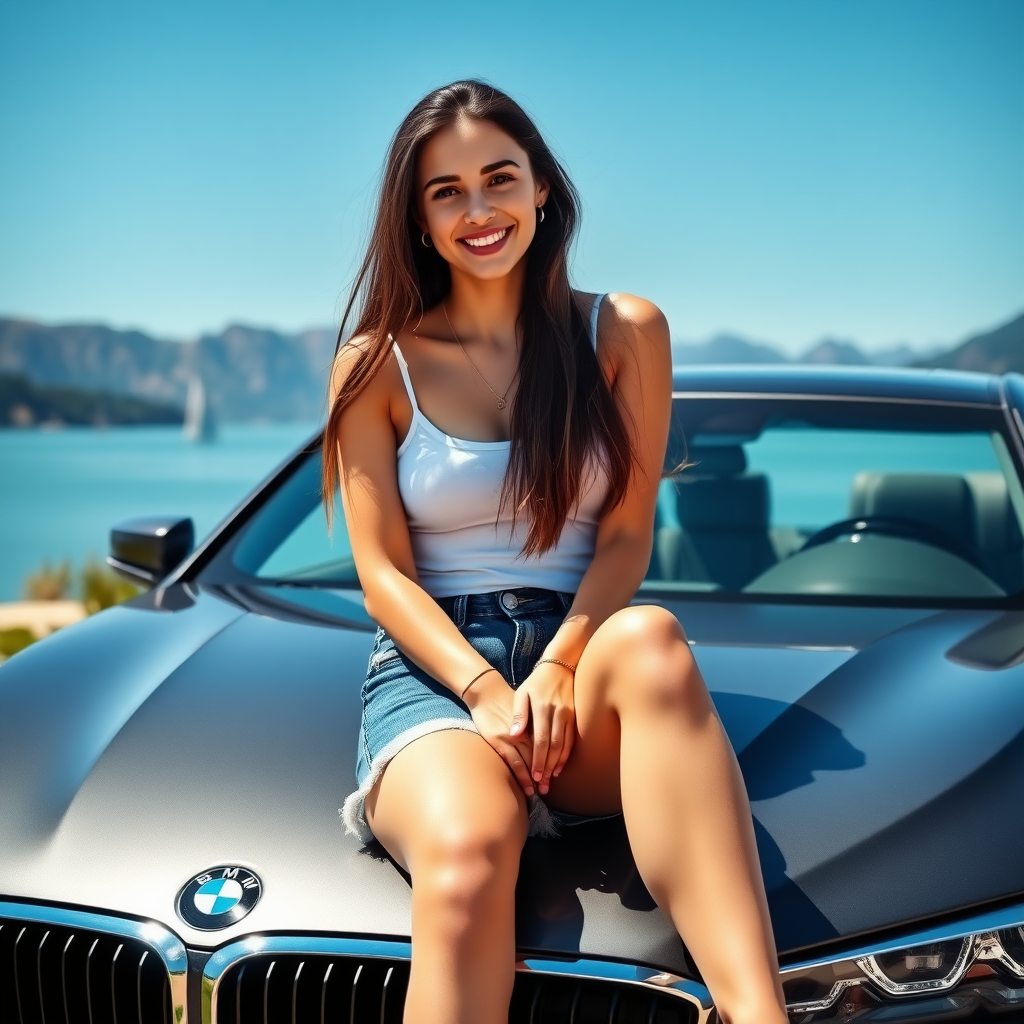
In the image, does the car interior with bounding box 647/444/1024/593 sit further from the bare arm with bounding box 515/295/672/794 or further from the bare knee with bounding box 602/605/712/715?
the bare knee with bounding box 602/605/712/715

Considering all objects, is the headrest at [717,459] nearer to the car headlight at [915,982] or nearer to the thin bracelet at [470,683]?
the thin bracelet at [470,683]

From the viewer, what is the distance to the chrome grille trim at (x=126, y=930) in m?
1.69

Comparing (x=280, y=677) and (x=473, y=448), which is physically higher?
(x=473, y=448)

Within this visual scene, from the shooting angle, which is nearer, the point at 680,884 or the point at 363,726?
the point at 680,884

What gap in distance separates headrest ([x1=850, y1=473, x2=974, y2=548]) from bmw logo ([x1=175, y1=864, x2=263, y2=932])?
1.88 meters

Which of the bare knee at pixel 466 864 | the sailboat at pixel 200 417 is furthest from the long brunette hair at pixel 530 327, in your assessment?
the sailboat at pixel 200 417

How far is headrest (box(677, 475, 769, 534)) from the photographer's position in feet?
10.6

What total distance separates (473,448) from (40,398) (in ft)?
109

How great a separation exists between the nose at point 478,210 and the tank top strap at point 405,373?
0.27m

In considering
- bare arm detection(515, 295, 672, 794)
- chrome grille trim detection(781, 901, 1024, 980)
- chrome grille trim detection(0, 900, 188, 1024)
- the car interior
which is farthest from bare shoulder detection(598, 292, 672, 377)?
chrome grille trim detection(0, 900, 188, 1024)

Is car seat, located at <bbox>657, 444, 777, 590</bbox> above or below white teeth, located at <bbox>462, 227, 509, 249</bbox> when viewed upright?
below

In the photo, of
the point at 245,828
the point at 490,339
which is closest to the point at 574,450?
the point at 490,339

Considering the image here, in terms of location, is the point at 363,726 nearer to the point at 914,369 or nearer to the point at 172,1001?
the point at 172,1001

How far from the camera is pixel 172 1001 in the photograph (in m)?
1.69
